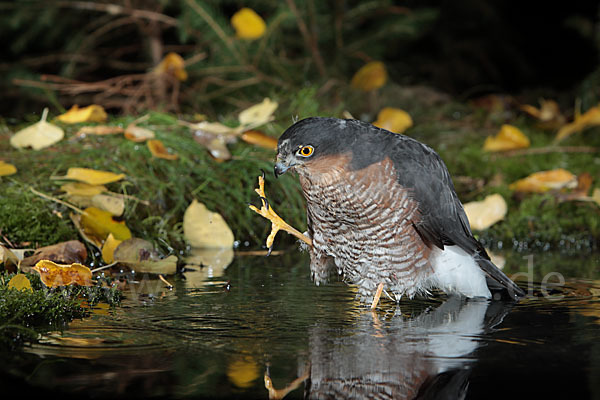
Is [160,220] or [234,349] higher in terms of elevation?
[160,220]

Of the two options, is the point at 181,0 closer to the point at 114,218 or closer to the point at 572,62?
the point at 114,218

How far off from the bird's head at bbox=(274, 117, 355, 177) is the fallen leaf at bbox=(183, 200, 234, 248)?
1.08m

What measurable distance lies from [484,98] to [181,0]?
300 cm

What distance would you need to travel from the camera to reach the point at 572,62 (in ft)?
26.0

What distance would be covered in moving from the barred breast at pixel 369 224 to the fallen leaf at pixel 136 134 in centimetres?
157

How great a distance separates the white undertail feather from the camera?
298 cm

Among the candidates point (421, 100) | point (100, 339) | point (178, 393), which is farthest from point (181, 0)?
point (178, 393)

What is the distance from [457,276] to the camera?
2982mm

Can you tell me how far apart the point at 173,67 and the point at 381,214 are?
130 inches

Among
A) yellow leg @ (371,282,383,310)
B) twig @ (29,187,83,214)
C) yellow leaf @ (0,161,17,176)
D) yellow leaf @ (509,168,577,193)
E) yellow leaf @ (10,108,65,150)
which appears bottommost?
yellow leg @ (371,282,383,310)

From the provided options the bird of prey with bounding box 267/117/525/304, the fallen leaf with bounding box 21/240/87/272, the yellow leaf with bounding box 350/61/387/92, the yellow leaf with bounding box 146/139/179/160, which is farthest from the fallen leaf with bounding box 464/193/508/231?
the fallen leaf with bounding box 21/240/87/272

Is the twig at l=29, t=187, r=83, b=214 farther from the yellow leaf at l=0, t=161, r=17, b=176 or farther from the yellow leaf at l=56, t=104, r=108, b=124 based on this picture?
the yellow leaf at l=56, t=104, r=108, b=124

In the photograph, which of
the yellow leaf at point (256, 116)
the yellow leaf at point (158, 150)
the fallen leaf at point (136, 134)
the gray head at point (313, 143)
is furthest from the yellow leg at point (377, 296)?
the fallen leaf at point (136, 134)

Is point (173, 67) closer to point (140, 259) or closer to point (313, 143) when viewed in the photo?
point (140, 259)
